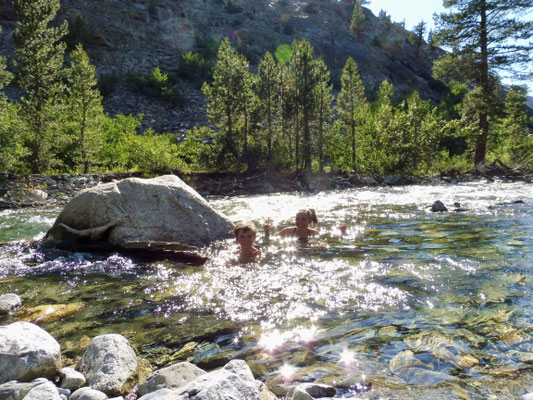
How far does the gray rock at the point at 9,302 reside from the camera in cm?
364

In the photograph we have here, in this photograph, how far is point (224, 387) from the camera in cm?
182

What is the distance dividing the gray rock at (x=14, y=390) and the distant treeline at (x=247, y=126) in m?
16.7

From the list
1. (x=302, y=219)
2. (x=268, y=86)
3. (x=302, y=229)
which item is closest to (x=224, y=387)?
(x=302, y=219)

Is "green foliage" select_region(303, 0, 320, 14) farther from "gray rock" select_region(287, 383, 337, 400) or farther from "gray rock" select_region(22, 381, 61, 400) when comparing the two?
"gray rock" select_region(22, 381, 61, 400)

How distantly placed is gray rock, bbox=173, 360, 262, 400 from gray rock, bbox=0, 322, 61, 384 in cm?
120

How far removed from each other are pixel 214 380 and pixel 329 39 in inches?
3190

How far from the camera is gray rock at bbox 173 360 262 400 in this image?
175cm

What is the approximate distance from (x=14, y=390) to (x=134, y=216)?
16.3 feet

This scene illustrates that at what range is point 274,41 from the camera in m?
64.7

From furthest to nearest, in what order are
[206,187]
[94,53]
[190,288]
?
[94,53] < [206,187] < [190,288]

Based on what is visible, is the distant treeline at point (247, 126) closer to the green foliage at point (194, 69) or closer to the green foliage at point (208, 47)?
the green foliage at point (194, 69)

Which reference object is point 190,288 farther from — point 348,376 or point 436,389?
point 436,389

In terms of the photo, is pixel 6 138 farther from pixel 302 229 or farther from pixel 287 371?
Answer: pixel 287 371

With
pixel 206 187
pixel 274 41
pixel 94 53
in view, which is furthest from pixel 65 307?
pixel 274 41
